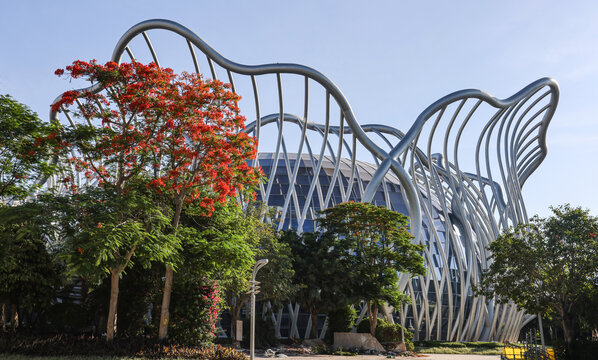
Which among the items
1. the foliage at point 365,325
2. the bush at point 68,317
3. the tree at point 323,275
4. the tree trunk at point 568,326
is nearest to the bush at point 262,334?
the tree at point 323,275

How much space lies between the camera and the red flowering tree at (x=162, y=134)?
1855 cm

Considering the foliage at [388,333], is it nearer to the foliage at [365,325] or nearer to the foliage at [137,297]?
the foliage at [365,325]

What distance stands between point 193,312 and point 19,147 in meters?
9.34

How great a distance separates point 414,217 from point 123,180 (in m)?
21.7

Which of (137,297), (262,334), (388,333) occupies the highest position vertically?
(137,297)

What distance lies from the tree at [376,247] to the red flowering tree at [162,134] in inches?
582

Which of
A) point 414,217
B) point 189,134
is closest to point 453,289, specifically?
point 414,217

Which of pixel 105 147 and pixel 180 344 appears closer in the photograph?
pixel 105 147

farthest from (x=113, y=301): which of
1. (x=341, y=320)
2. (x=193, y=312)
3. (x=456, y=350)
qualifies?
(x=456, y=350)

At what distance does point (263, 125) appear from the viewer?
49.1 metres

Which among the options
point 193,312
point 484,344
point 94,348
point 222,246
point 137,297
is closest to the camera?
point 94,348

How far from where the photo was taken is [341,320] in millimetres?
35375

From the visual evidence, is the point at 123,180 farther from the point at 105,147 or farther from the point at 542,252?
the point at 542,252

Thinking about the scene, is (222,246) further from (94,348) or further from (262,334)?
(262,334)
